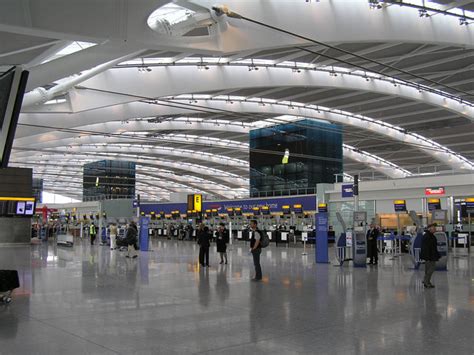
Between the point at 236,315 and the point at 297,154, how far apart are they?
32667 millimetres

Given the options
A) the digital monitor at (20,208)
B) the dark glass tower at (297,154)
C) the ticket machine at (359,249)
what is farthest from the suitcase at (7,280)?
the dark glass tower at (297,154)

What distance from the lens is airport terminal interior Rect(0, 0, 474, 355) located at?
755 centimetres

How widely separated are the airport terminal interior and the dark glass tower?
188 millimetres

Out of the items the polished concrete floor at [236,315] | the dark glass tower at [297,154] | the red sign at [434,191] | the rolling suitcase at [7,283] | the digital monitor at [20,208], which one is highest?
the dark glass tower at [297,154]

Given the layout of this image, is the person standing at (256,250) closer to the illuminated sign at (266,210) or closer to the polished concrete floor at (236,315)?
the polished concrete floor at (236,315)

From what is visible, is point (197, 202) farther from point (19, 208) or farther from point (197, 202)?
point (19, 208)

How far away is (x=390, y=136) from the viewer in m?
42.9

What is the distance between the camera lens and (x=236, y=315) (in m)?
8.55

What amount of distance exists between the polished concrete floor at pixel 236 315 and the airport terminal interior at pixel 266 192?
2.2 inches

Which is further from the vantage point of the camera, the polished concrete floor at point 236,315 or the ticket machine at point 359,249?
the ticket machine at point 359,249

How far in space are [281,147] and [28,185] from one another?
67.7ft

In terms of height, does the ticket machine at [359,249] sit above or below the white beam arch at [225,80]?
below

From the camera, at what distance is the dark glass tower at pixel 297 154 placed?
41750 millimetres

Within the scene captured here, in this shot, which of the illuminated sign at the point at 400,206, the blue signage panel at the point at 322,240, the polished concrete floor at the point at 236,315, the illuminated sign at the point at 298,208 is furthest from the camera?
the illuminated sign at the point at 298,208
